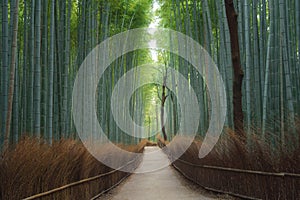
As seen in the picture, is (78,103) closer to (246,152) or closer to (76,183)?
(76,183)

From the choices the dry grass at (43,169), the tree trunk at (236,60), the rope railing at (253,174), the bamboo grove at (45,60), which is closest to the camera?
the dry grass at (43,169)

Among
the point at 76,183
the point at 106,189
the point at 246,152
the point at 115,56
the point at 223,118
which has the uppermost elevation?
the point at 115,56

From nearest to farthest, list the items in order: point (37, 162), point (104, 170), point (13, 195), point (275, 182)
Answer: point (13, 195) < point (37, 162) < point (275, 182) < point (104, 170)

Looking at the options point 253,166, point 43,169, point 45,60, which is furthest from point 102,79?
point 43,169

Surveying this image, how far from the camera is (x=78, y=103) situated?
755cm

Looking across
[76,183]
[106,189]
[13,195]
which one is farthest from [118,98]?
[13,195]

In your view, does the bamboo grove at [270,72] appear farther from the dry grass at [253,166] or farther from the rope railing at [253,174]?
the rope railing at [253,174]

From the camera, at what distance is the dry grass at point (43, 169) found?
2.85 meters

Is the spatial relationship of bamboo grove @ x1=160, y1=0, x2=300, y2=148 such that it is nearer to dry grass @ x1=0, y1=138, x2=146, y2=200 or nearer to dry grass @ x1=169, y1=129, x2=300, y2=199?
dry grass @ x1=169, y1=129, x2=300, y2=199

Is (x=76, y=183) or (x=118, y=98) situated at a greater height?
(x=118, y=98)

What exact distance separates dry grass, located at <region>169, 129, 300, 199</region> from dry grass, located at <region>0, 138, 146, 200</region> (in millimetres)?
1932

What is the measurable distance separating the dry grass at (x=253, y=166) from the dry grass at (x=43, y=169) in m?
1.93

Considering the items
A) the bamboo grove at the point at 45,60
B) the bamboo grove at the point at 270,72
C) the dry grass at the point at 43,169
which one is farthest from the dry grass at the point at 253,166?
the bamboo grove at the point at 45,60

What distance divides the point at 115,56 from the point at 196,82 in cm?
329
